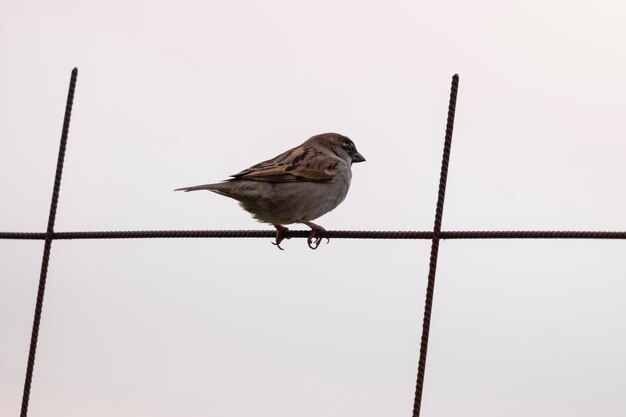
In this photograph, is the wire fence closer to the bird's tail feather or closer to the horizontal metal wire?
the horizontal metal wire

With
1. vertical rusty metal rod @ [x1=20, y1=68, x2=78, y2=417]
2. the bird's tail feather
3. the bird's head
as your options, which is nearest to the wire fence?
vertical rusty metal rod @ [x1=20, y1=68, x2=78, y2=417]

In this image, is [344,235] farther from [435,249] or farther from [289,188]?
[289,188]

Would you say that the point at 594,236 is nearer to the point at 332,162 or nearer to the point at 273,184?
the point at 273,184

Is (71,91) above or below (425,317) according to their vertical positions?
above

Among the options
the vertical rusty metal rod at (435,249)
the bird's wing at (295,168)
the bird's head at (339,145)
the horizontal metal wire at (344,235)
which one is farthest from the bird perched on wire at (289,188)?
the vertical rusty metal rod at (435,249)

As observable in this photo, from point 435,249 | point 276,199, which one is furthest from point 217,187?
point 435,249

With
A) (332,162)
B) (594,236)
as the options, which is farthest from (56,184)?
(332,162)

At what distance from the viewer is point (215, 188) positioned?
7332mm

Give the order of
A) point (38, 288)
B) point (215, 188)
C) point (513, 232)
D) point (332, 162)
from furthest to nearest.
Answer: point (332, 162) < point (215, 188) < point (38, 288) < point (513, 232)

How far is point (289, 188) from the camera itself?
761cm

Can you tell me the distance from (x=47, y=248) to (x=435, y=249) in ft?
6.09

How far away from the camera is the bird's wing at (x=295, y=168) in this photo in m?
7.64

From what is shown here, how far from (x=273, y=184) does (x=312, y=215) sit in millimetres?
376

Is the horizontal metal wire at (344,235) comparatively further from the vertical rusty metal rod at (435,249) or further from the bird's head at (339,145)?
the bird's head at (339,145)
